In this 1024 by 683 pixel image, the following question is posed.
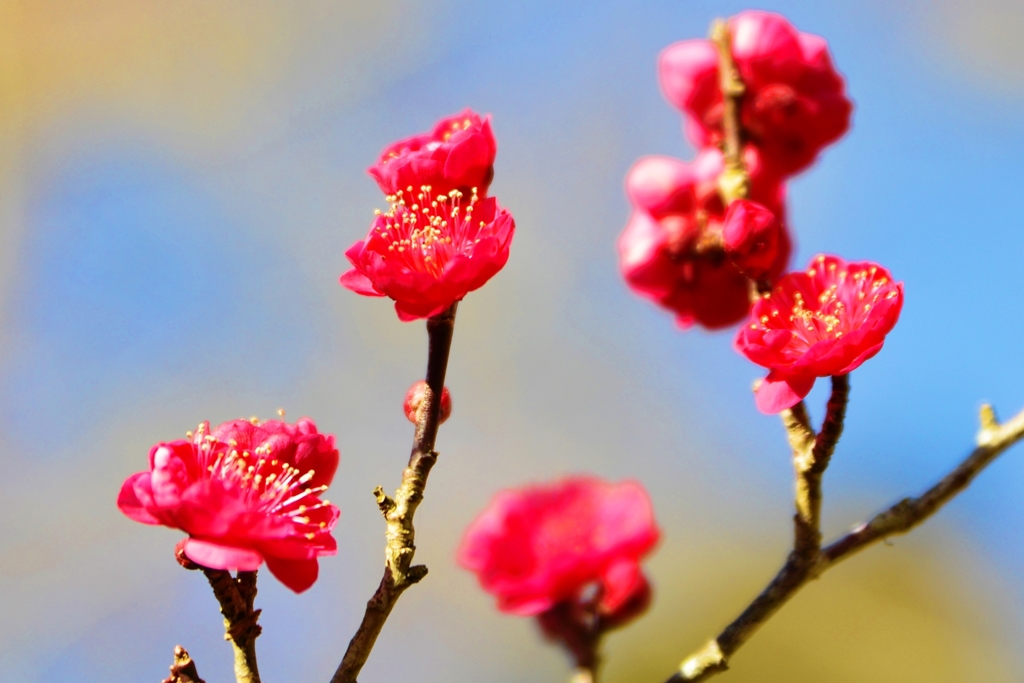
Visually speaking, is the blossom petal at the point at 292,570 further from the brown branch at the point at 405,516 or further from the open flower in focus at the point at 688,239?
the open flower in focus at the point at 688,239

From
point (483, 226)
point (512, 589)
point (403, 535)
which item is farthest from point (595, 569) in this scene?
point (483, 226)

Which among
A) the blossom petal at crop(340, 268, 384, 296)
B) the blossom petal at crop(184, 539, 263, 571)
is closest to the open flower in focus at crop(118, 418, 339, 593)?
the blossom petal at crop(184, 539, 263, 571)

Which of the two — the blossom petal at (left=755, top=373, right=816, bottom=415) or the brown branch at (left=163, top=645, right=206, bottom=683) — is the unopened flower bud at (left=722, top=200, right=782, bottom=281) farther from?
the brown branch at (left=163, top=645, right=206, bottom=683)

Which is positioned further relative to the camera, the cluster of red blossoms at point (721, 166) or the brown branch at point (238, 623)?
the cluster of red blossoms at point (721, 166)

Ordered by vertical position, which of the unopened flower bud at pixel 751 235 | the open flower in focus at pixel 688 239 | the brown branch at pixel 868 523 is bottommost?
the brown branch at pixel 868 523

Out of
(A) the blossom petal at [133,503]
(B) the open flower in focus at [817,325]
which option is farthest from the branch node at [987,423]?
(A) the blossom petal at [133,503]

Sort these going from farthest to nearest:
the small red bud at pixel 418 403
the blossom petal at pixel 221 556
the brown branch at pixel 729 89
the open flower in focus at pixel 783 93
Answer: the open flower in focus at pixel 783 93, the brown branch at pixel 729 89, the small red bud at pixel 418 403, the blossom petal at pixel 221 556
